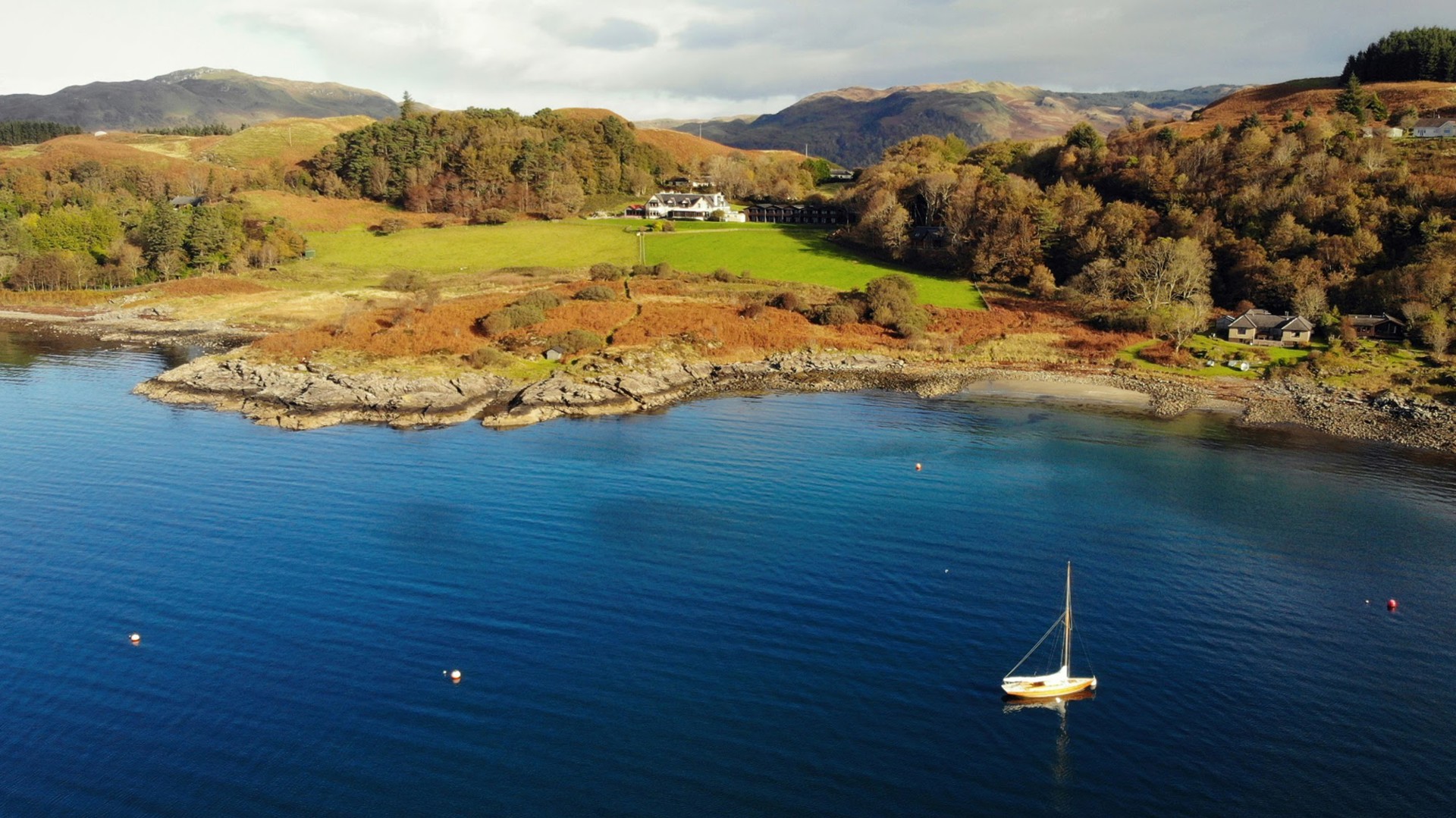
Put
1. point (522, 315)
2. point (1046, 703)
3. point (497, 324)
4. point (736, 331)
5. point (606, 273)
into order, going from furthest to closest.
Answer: point (606, 273)
point (736, 331)
point (522, 315)
point (497, 324)
point (1046, 703)

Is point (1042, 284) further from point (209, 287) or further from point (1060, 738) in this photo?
point (209, 287)

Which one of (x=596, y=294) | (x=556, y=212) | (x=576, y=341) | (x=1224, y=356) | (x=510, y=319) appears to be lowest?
(x=1224, y=356)

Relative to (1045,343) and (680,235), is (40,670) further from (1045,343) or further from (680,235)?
(680,235)

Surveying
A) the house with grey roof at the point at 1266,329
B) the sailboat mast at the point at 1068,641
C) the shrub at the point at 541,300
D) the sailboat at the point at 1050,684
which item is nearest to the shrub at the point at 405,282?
the shrub at the point at 541,300

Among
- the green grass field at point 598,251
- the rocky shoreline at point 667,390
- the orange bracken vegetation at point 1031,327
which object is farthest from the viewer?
the green grass field at point 598,251

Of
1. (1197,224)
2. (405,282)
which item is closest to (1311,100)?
(1197,224)

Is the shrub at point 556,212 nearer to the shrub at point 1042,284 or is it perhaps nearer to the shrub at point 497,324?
the shrub at point 497,324
